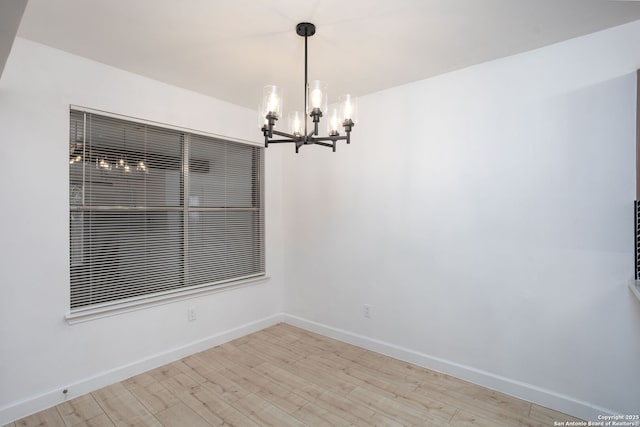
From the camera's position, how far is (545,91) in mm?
2338

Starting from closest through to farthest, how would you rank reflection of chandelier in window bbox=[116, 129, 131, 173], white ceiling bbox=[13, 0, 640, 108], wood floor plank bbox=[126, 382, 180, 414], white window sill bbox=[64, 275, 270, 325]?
white ceiling bbox=[13, 0, 640, 108] → wood floor plank bbox=[126, 382, 180, 414] → white window sill bbox=[64, 275, 270, 325] → reflection of chandelier in window bbox=[116, 129, 131, 173]

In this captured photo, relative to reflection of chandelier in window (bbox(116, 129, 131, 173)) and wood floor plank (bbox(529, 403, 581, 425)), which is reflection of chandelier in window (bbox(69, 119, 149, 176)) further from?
wood floor plank (bbox(529, 403, 581, 425))

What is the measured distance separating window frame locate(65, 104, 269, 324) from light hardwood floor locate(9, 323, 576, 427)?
582 millimetres

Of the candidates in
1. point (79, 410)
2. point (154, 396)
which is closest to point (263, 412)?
point (154, 396)

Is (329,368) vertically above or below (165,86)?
below

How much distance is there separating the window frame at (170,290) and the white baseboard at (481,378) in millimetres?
1062

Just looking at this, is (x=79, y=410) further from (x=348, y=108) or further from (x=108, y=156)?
(x=348, y=108)

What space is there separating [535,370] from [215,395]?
235cm

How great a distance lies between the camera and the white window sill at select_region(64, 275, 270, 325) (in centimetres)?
251

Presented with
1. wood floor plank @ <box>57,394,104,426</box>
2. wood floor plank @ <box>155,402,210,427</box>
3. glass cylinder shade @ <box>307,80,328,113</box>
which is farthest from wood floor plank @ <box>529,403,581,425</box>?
wood floor plank @ <box>57,394,104,426</box>

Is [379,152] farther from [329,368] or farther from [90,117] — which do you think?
[90,117]

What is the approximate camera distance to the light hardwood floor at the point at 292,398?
2201 mm

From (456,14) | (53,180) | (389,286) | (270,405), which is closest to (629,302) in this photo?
(389,286)

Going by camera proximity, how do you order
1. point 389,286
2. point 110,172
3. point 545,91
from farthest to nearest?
point 389,286, point 110,172, point 545,91
